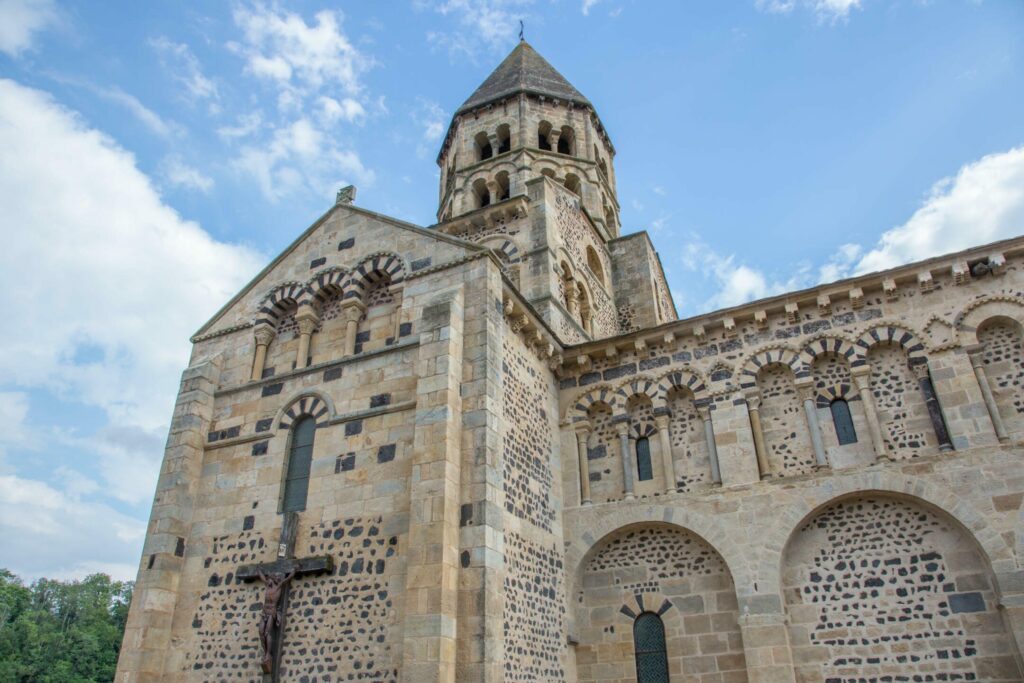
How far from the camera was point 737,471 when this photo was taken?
12.0 meters

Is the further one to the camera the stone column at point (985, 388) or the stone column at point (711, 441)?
the stone column at point (711, 441)

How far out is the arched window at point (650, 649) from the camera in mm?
11391

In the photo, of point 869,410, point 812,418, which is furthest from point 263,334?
point 869,410

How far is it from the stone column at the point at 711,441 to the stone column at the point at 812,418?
1.58 m

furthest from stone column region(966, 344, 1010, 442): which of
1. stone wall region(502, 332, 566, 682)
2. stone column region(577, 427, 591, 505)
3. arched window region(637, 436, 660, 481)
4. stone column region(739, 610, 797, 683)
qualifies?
stone wall region(502, 332, 566, 682)

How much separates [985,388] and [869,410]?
1.69 meters

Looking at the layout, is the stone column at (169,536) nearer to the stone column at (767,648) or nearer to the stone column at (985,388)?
the stone column at (767,648)

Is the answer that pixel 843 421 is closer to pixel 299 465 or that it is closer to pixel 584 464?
pixel 584 464

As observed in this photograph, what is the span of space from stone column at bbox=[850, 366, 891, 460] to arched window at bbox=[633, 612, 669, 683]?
4.56 meters

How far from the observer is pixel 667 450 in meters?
12.7

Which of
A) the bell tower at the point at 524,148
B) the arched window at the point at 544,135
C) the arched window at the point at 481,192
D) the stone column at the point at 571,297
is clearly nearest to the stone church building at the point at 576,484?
the stone column at the point at 571,297

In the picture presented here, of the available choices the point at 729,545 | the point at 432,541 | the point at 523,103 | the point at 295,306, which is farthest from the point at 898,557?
the point at 523,103

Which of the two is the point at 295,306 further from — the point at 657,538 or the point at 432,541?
the point at 657,538

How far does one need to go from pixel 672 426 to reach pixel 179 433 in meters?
9.20
